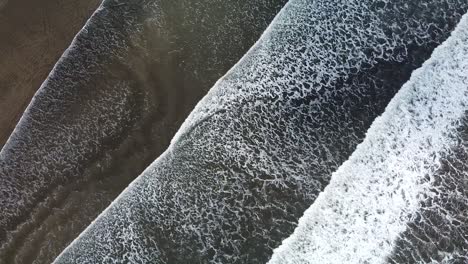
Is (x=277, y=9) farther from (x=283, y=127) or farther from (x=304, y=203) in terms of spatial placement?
(x=304, y=203)

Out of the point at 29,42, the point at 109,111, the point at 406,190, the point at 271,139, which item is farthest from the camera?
the point at 29,42

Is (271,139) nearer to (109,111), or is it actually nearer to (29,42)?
(109,111)

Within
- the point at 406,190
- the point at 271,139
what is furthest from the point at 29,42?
the point at 406,190

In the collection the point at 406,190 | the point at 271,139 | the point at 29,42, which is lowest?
the point at 29,42

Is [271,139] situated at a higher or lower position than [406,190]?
lower

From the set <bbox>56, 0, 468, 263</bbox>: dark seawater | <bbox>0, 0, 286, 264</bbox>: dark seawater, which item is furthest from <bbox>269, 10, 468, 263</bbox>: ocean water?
<bbox>0, 0, 286, 264</bbox>: dark seawater

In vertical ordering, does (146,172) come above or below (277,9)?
below

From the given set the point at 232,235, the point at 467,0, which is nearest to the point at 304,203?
the point at 232,235
